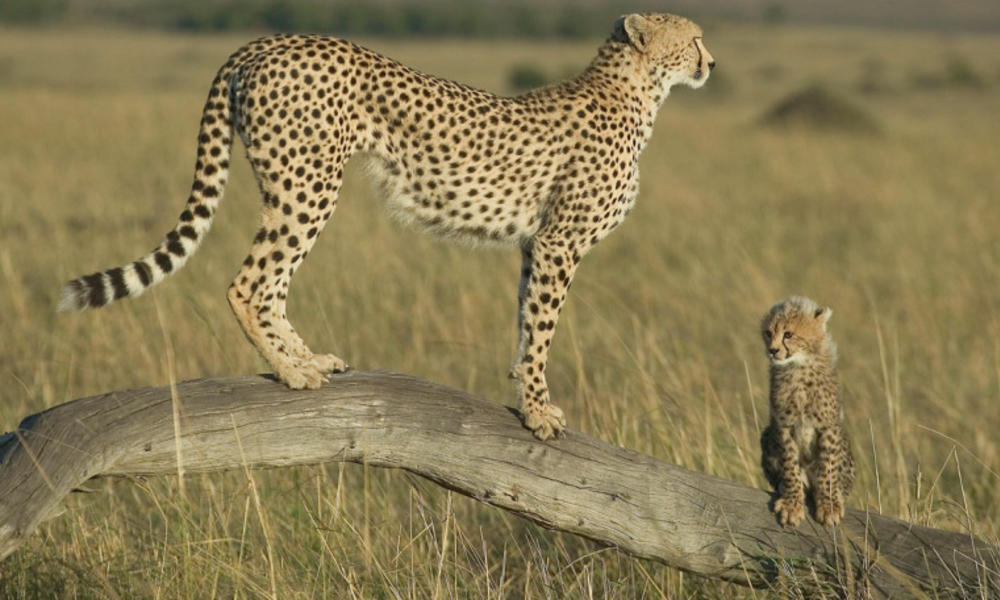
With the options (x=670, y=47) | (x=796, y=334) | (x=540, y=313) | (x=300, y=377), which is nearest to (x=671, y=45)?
(x=670, y=47)

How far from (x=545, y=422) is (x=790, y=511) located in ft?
2.54

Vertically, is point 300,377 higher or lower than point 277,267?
lower

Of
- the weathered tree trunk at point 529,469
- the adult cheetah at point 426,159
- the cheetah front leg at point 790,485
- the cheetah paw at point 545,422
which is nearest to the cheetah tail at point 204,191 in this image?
the adult cheetah at point 426,159

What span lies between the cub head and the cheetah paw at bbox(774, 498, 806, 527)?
421 millimetres

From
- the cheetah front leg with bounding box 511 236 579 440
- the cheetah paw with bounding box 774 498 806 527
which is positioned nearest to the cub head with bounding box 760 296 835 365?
the cheetah paw with bounding box 774 498 806 527

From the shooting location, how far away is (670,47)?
4.52m

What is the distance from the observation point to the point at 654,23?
14.9 ft

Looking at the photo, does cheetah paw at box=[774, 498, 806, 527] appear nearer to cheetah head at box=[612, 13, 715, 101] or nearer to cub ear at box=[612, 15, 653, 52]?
cheetah head at box=[612, 13, 715, 101]

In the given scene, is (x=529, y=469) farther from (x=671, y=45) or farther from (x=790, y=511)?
(x=671, y=45)

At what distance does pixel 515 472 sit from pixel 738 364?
4.43 m

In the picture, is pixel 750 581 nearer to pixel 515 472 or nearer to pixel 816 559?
pixel 816 559

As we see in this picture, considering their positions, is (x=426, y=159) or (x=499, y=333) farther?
(x=499, y=333)

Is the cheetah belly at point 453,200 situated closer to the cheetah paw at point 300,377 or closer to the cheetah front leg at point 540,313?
the cheetah front leg at point 540,313

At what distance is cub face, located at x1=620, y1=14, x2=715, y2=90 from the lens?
452cm
